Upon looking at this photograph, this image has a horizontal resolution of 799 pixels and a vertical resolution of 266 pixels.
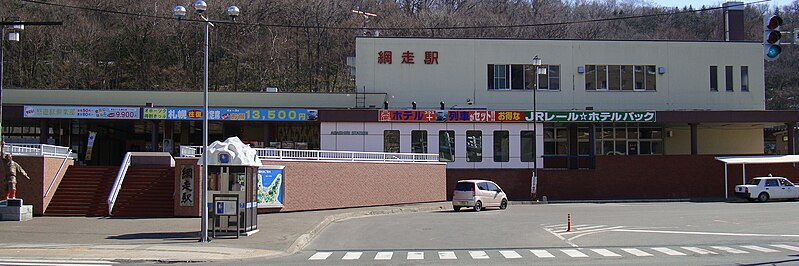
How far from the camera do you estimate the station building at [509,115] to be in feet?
147

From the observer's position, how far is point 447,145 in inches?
1794

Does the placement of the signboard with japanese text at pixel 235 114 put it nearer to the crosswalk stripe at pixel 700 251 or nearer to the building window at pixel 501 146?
the building window at pixel 501 146

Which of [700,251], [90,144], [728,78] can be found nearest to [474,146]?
[728,78]

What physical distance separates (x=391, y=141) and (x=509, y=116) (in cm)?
716

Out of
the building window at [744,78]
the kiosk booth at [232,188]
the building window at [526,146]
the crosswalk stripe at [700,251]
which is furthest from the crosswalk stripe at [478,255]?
the building window at [744,78]

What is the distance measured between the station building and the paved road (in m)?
12.5

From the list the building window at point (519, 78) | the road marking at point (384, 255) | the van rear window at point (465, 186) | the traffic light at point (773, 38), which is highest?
the building window at point (519, 78)

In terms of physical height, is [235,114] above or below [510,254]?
above

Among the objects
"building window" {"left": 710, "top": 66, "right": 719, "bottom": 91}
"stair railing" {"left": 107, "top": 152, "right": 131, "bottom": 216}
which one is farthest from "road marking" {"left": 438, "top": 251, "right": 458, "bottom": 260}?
"building window" {"left": 710, "top": 66, "right": 719, "bottom": 91}

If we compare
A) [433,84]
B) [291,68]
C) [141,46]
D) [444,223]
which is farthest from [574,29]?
[444,223]

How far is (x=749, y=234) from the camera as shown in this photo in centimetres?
2275

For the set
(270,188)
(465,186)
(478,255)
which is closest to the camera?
(478,255)

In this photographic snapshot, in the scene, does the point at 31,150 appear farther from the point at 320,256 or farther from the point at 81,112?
the point at 320,256

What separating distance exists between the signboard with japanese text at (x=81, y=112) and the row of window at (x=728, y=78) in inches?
1464
